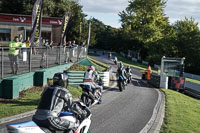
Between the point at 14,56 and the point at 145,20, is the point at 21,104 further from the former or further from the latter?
the point at 145,20

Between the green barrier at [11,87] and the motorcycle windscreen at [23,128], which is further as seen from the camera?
the green barrier at [11,87]

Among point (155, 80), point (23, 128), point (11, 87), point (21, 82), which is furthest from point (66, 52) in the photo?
point (23, 128)

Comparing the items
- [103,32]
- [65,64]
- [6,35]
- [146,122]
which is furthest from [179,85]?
[103,32]

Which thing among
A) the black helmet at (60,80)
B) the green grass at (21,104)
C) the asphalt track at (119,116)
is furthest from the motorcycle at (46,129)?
the green grass at (21,104)

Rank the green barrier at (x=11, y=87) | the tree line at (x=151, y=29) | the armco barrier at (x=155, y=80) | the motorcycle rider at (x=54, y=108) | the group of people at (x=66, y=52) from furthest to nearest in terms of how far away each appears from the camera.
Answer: the tree line at (x=151, y=29), the armco barrier at (x=155, y=80), the group of people at (x=66, y=52), the green barrier at (x=11, y=87), the motorcycle rider at (x=54, y=108)

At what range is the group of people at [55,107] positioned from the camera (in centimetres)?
499

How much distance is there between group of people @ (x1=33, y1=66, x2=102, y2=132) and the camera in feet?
16.4

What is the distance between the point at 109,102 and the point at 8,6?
154 feet

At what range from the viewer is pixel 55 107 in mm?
5137

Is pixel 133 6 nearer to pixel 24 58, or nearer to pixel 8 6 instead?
pixel 8 6

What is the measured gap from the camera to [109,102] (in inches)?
514

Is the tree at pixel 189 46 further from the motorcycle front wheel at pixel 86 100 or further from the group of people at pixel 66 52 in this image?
the motorcycle front wheel at pixel 86 100

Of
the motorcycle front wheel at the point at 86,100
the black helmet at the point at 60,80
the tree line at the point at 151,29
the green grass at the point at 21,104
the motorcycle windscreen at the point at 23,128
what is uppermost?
the tree line at the point at 151,29

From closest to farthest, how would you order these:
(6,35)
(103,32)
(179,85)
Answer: (179,85) < (6,35) < (103,32)
